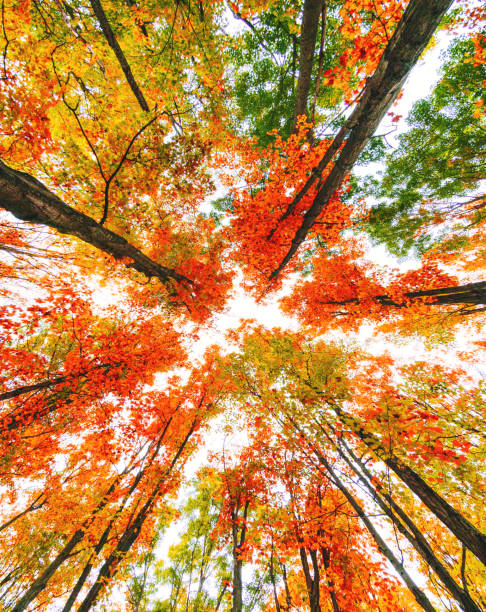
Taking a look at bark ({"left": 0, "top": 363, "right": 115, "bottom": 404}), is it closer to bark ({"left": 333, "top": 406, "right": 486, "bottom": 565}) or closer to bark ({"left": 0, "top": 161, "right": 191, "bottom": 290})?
bark ({"left": 0, "top": 161, "right": 191, "bottom": 290})

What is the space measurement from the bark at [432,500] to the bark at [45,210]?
29.8ft

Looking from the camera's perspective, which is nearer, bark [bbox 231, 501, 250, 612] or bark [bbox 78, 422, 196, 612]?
bark [bbox 231, 501, 250, 612]

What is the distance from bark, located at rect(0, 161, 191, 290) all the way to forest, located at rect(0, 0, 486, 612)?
0.05 meters

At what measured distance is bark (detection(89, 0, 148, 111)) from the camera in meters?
4.92

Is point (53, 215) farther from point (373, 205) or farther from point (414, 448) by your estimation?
point (373, 205)

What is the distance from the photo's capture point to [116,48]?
551 cm

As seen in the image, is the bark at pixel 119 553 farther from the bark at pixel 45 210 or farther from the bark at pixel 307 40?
the bark at pixel 307 40

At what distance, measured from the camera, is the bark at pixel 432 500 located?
12.4 ft

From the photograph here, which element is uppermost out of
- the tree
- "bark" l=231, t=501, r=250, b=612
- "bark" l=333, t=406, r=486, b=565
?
the tree

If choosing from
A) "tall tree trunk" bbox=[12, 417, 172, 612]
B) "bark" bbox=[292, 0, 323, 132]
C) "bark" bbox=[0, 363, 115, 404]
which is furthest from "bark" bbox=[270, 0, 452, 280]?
"tall tree trunk" bbox=[12, 417, 172, 612]

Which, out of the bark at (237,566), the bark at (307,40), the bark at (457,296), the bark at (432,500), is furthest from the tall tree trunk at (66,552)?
the bark at (307,40)

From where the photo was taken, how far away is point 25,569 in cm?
1052

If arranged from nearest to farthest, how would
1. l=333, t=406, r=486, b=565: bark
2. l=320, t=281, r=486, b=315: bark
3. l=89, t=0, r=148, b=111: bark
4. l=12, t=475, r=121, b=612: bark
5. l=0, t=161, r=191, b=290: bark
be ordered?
l=333, t=406, r=486, b=565: bark → l=0, t=161, r=191, b=290: bark → l=89, t=0, r=148, b=111: bark → l=320, t=281, r=486, b=315: bark → l=12, t=475, r=121, b=612: bark

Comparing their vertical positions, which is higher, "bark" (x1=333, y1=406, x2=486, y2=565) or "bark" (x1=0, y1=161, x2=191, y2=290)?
"bark" (x1=0, y1=161, x2=191, y2=290)
